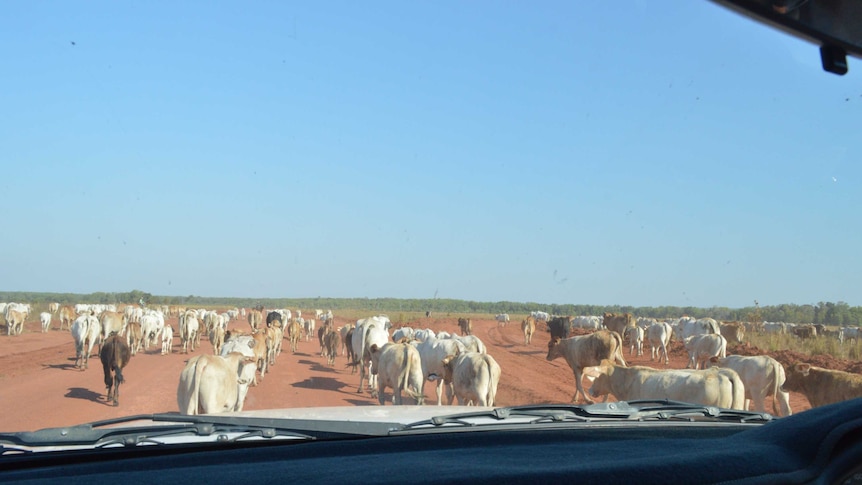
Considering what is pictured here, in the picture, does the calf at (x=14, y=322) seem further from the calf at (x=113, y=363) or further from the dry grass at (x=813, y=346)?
the dry grass at (x=813, y=346)

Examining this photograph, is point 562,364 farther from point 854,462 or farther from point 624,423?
point 854,462

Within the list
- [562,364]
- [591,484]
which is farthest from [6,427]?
[562,364]

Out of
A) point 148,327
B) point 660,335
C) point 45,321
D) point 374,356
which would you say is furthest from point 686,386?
point 45,321

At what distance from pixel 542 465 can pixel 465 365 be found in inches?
466

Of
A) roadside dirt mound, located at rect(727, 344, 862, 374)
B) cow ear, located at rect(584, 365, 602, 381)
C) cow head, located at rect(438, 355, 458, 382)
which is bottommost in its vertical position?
roadside dirt mound, located at rect(727, 344, 862, 374)

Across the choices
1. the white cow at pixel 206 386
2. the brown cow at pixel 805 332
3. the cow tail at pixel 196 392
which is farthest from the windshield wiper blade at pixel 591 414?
the brown cow at pixel 805 332

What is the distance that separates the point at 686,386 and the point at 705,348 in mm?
14079

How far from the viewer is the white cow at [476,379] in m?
13.0

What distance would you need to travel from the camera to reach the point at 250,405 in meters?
14.5

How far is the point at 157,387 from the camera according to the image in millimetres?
16391

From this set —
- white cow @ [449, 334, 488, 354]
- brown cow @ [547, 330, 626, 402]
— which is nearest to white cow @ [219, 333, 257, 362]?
white cow @ [449, 334, 488, 354]

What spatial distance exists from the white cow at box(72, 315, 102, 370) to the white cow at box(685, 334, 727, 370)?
21.4 meters

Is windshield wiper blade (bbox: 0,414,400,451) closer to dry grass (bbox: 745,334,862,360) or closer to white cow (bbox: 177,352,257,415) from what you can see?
white cow (bbox: 177,352,257,415)

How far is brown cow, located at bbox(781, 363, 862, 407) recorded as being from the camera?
12.5 meters
